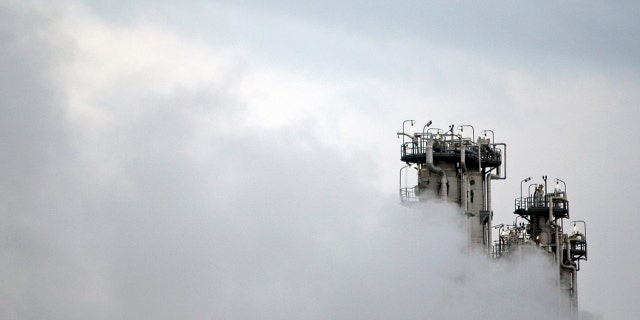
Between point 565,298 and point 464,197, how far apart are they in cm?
2798

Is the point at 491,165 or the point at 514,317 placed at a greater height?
the point at 491,165

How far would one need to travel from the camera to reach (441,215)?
265 ft

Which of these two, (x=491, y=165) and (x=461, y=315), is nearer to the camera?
(x=461, y=315)

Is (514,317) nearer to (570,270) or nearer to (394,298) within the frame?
(394,298)

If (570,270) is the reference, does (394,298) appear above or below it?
below

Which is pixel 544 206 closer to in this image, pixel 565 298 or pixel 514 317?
pixel 565 298

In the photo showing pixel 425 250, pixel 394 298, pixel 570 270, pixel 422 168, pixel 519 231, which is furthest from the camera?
pixel 570 270

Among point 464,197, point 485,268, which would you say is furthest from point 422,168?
point 485,268

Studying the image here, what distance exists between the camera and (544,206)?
345 ft

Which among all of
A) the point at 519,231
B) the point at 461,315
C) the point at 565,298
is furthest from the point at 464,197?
the point at 565,298

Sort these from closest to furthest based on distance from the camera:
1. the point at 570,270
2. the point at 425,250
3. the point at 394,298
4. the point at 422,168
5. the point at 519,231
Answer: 1. the point at 394,298
2. the point at 425,250
3. the point at 422,168
4. the point at 519,231
5. the point at 570,270

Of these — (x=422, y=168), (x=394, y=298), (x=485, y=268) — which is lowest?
(x=394, y=298)

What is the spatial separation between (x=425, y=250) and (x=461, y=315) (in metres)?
5.12

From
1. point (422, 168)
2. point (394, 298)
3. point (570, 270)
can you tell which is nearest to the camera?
point (394, 298)
